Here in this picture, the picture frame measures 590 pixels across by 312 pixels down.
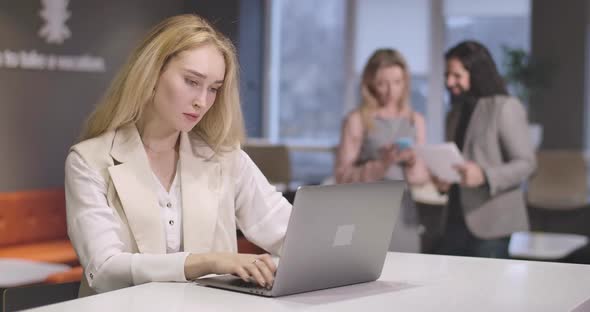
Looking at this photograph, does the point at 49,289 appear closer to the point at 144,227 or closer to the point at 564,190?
the point at 144,227

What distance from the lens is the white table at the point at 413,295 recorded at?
2148 millimetres

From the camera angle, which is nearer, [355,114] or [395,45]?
[355,114]

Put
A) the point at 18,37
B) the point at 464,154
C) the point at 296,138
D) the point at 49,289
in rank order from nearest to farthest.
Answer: the point at 49,289 < the point at 464,154 < the point at 18,37 < the point at 296,138

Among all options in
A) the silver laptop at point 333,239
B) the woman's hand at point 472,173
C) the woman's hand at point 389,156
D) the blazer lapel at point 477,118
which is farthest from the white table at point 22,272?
the silver laptop at point 333,239

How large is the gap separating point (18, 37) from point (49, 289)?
488cm

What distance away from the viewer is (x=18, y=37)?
718cm

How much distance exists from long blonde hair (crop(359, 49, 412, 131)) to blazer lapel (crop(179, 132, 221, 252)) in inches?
97.0

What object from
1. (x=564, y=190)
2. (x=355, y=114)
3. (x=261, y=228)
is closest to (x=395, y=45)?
(x=564, y=190)

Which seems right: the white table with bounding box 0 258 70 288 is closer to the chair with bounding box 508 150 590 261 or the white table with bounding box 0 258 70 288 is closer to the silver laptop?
the silver laptop

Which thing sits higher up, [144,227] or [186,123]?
[186,123]

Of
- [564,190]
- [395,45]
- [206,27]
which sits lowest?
[564,190]

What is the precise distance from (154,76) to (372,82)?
9.14 feet

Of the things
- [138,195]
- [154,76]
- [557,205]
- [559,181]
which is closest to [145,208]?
[138,195]

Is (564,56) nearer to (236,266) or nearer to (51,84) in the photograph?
(51,84)
